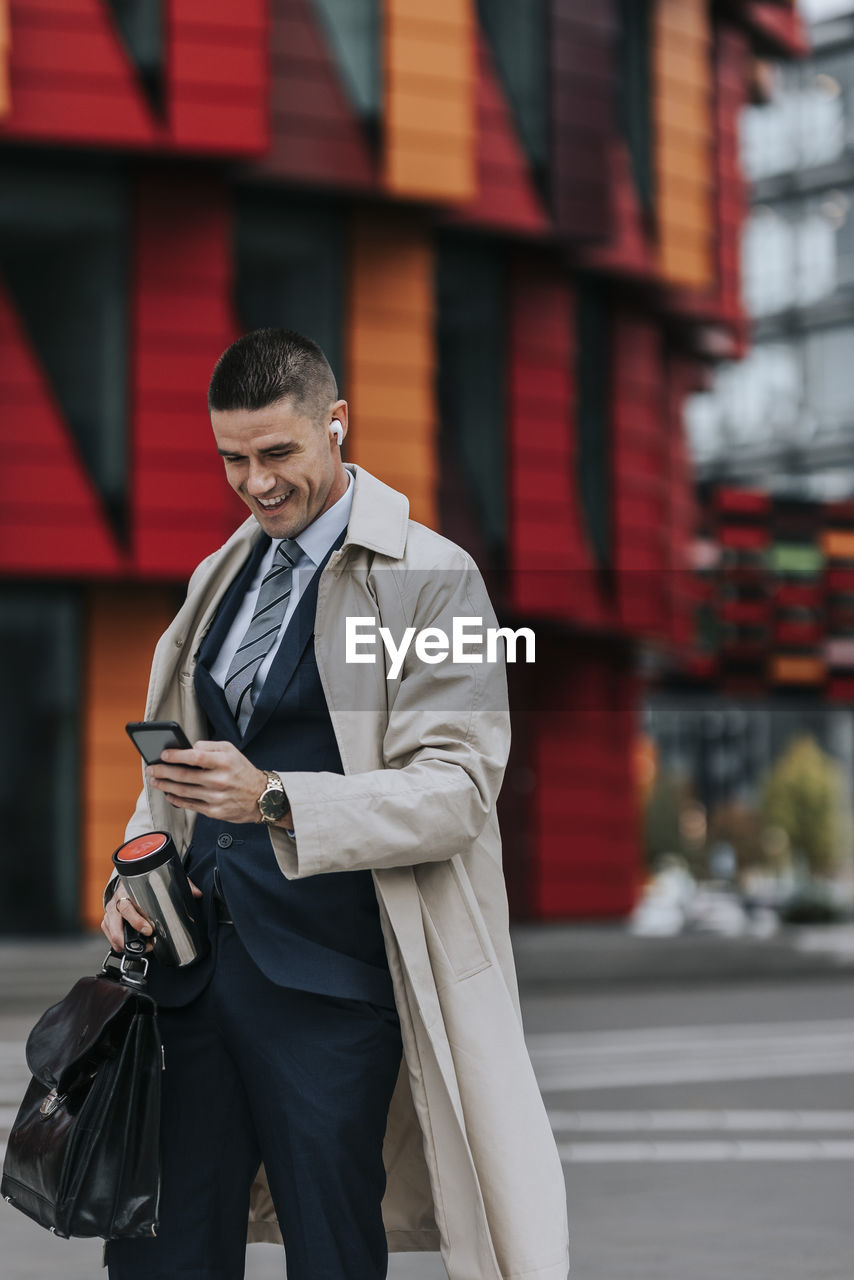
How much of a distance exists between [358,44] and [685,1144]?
1785cm

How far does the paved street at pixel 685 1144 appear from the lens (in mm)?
6738

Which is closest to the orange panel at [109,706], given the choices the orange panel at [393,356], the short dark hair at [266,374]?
the orange panel at [393,356]

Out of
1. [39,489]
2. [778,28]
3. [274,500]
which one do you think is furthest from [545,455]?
[274,500]

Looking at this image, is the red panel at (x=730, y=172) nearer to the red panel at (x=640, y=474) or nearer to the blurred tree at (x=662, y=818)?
the red panel at (x=640, y=474)

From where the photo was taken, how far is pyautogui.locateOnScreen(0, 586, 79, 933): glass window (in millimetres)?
23578

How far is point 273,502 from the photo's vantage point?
330 cm

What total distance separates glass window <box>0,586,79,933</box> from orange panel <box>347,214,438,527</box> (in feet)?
14.2

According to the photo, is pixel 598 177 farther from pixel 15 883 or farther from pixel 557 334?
pixel 15 883

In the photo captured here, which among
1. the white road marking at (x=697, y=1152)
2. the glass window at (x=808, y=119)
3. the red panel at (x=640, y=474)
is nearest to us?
the white road marking at (x=697, y=1152)

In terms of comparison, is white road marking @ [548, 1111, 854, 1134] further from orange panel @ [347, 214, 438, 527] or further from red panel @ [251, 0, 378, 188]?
red panel @ [251, 0, 378, 188]

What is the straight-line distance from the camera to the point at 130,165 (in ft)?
77.6

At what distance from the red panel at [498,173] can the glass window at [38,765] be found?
728 cm

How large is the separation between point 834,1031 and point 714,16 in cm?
2204

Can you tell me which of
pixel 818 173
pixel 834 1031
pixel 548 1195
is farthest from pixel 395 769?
pixel 818 173
